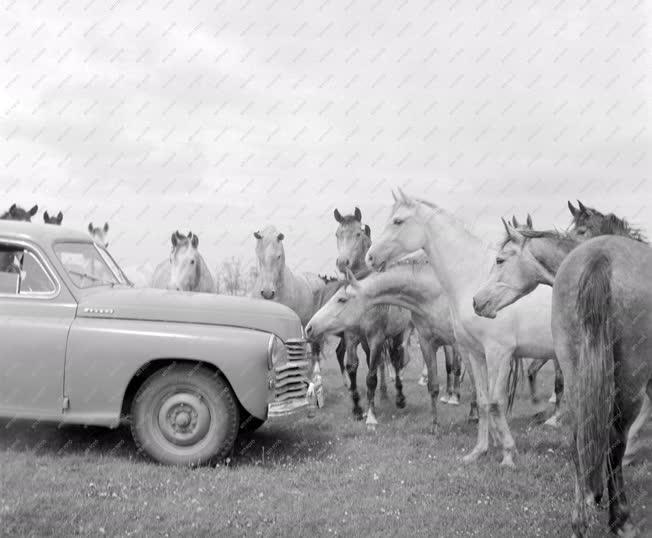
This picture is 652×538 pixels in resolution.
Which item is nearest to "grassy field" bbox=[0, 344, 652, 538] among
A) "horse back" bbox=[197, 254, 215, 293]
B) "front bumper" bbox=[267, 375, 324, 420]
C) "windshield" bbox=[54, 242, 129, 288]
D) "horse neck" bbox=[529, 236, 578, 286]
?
"front bumper" bbox=[267, 375, 324, 420]

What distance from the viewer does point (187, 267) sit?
981 centimetres

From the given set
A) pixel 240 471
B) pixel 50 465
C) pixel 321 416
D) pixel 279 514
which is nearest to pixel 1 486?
pixel 50 465

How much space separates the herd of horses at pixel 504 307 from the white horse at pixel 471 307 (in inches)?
0.5

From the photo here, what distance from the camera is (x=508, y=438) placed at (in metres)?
6.37

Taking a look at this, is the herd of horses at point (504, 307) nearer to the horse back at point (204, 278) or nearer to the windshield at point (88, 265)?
the horse back at point (204, 278)

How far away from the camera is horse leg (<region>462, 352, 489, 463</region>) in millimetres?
6543

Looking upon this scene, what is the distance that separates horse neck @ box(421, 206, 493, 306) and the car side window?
152 inches

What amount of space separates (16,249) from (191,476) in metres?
2.73

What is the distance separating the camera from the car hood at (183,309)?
6109 millimetres

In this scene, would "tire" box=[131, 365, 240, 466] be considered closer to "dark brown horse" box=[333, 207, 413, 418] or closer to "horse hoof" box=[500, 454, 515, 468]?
"horse hoof" box=[500, 454, 515, 468]

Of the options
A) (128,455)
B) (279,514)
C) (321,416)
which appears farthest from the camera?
(321,416)

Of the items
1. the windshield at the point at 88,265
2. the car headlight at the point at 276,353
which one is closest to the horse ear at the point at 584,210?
the car headlight at the point at 276,353

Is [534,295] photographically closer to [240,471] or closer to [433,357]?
[433,357]

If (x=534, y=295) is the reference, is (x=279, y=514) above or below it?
below
